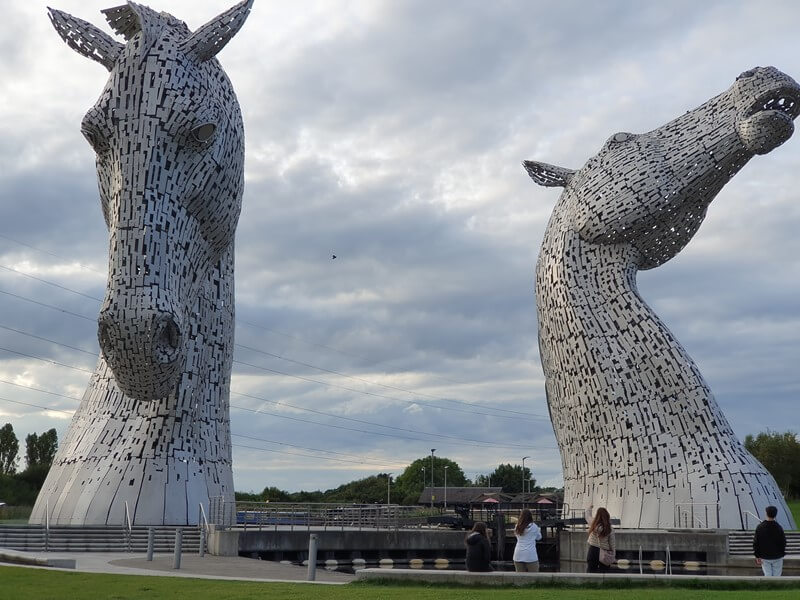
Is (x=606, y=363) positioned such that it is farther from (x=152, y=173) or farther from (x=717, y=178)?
(x=152, y=173)

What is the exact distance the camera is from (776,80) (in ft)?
66.5

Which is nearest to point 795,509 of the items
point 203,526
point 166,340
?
point 203,526

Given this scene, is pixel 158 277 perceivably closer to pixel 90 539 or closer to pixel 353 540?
pixel 90 539

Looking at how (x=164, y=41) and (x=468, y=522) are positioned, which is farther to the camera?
(x=468, y=522)

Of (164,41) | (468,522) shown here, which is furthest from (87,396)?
(468,522)

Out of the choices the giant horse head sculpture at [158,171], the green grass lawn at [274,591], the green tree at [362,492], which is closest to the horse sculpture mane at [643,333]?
the giant horse head sculpture at [158,171]

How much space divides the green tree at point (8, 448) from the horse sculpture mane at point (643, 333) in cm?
3581

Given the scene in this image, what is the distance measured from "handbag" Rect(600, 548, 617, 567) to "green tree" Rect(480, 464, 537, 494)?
84.3 m

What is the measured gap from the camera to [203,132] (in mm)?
17109

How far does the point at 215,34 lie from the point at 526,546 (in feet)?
39.2

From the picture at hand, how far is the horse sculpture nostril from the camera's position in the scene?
15.6m

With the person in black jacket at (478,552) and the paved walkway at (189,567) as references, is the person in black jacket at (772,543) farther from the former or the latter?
the paved walkway at (189,567)

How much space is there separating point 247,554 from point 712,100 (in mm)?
14464

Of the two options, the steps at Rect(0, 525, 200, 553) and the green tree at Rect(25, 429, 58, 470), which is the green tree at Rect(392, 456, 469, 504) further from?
the steps at Rect(0, 525, 200, 553)
